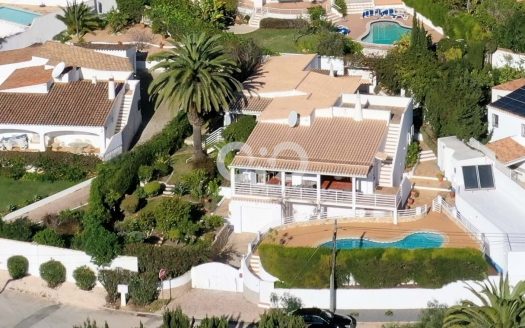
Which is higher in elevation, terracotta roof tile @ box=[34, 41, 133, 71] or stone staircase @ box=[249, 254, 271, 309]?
terracotta roof tile @ box=[34, 41, 133, 71]

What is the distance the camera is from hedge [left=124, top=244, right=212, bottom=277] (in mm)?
49500

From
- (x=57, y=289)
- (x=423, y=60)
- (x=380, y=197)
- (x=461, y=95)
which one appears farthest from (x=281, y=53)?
(x=57, y=289)

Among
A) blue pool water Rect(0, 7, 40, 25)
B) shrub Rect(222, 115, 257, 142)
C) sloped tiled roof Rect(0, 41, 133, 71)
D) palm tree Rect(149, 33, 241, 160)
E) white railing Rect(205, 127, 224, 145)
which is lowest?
white railing Rect(205, 127, 224, 145)

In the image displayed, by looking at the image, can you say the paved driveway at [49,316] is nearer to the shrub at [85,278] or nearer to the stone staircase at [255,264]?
the shrub at [85,278]

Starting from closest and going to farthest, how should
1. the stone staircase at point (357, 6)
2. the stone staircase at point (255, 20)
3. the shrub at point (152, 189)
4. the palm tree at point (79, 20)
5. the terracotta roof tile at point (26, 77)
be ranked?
the shrub at point (152, 189)
the terracotta roof tile at point (26, 77)
the palm tree at point (79, 20)
the stone staircase at point (255, 20)
the stone staircase at point (357, 6)

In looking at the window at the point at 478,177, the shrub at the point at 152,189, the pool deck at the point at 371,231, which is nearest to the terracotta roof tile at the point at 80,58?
the shrub at the point at 152,189

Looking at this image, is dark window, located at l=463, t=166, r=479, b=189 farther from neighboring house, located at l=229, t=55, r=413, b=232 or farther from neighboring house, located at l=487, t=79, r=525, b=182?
neighboring house, located at l=229, t=55, r=413, b=232

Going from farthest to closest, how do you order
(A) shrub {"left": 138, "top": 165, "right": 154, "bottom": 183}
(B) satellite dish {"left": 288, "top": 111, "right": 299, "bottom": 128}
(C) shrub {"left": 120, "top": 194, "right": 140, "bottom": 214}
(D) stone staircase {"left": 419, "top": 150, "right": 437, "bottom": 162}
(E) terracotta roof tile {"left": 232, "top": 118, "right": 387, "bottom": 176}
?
(D) stone staircase {"left": 419, "top": 150, "right": 437, "bottom": 162}, (A) shrub {"left": 138, "top": 165, "right": 154, "bottom": 183}, (B) satellite dish {"left": 288, "top": 111, "right": 299, "bottom": 128}, (C) shrub {"left": 120, "top": 194, "right": 140, "bottom": 214}, (E) terracotta roof tile {"left": 232, "top": 118, "right": 387, "bottom": 176}

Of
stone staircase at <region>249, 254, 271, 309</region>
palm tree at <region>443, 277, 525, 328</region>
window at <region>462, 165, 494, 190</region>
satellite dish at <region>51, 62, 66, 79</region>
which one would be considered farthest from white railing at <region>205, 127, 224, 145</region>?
palm tree at <region>443, 277, 525, 328</region>

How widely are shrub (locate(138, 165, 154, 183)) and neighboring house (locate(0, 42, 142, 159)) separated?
346 centimetres

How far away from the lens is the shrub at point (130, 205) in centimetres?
5544

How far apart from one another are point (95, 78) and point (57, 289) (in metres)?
17.9

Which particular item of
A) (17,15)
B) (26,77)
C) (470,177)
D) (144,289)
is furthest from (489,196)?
(17,15)

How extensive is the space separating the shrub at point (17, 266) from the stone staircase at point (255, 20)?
33520 mm
